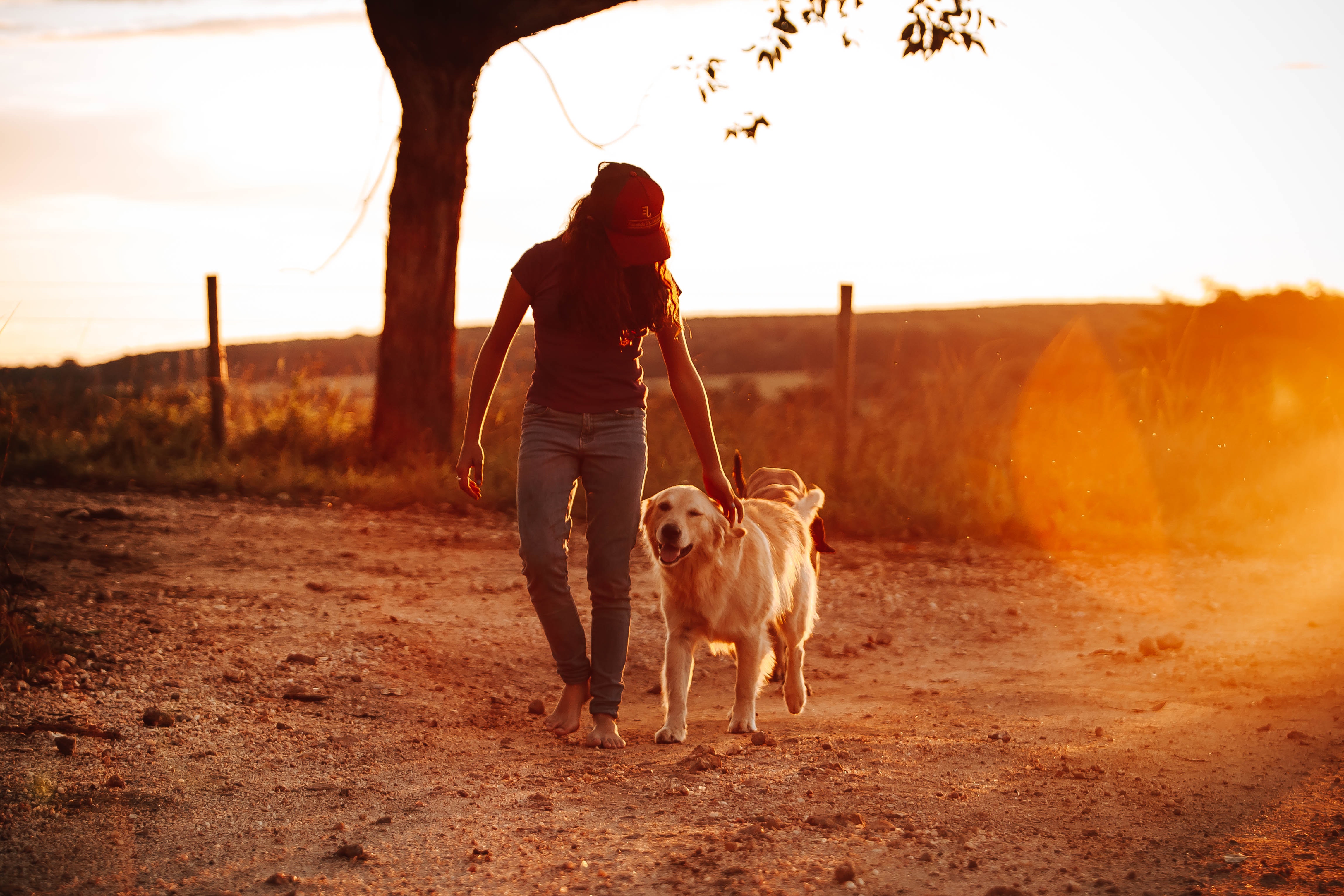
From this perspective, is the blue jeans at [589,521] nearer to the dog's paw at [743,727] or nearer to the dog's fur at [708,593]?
the dog's fur at [708,593]

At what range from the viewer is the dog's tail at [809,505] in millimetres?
5383

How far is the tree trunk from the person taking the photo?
874 centimetres

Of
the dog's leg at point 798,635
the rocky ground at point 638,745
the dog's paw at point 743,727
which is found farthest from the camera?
the dog's leg at point 798,635

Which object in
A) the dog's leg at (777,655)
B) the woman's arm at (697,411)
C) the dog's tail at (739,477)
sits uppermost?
the woman's arm at (697,411)

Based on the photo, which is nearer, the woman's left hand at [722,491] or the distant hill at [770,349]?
the woman's left hand at [722,491]

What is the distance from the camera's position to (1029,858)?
2.64 metres

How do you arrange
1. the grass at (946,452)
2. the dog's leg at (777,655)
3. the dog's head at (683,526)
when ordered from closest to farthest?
the dog's head at (683,526)
the dog's leg at (777,655)
the grass at (946,452)

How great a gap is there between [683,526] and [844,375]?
5.99 m

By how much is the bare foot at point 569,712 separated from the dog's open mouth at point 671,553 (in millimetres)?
535

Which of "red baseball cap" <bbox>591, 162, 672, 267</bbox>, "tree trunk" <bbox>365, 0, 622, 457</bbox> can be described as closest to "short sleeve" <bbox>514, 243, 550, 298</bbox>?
"red baseball cap" <bbox>591, 162, 672, 267</bbox>

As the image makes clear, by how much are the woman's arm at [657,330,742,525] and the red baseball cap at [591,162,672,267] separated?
1.12ft

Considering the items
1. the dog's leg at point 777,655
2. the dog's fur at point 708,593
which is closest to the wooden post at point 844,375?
the dog's leg at point 777,655

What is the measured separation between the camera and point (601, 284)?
3.47 m

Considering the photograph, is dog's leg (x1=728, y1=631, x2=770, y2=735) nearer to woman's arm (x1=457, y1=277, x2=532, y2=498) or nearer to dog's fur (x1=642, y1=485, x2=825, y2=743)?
dog's fur (x1=642, y1=485, x2=825, y2=743)
